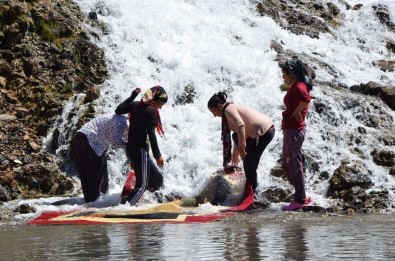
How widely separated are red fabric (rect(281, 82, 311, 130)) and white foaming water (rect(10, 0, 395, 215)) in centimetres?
121

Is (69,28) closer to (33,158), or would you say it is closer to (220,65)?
(220,65)

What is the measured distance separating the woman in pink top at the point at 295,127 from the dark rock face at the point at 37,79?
403 cm

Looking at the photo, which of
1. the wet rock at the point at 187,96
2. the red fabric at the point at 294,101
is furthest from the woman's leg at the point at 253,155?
the wet rock at the point at 187,96

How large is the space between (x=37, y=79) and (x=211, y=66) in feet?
12.0

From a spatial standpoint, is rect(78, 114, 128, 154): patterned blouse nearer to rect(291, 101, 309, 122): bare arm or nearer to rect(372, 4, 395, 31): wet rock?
rect(291, 101, 309, 122): bare arm

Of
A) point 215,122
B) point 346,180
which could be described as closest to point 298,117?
point 346,180

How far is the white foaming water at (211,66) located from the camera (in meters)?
11.3

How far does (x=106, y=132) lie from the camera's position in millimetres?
8414

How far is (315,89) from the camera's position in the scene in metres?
14.1

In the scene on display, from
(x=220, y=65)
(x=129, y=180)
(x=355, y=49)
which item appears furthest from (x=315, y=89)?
(x=129, y=180)

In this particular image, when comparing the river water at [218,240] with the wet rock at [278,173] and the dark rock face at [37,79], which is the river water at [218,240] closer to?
the wet rock at [278,173]

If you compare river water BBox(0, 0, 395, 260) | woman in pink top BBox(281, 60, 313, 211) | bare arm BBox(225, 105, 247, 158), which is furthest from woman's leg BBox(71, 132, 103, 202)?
woman in pink top BBox(281, 60, 313, 211)

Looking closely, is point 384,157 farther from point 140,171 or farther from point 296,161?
point 140,171

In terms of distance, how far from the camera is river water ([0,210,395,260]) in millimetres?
4297
